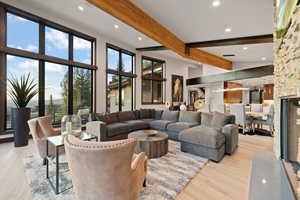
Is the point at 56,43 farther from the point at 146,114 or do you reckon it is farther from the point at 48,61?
the point at 146,114

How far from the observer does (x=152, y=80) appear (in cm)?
808

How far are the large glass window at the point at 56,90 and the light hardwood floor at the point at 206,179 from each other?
59.6 inches

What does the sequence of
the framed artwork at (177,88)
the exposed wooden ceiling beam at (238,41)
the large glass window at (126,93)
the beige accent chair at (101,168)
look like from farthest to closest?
the framed artwork at (177,88) < the large glass window at (126,93) < the exposed wooden ceiling beam at (238,41) < the beige accent chair at (101,168)

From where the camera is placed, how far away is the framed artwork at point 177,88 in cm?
902

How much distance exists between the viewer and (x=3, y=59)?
3652mm

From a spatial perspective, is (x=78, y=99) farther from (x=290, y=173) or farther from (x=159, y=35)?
(x=290, y=173)

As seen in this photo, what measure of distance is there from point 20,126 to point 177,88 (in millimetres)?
7764

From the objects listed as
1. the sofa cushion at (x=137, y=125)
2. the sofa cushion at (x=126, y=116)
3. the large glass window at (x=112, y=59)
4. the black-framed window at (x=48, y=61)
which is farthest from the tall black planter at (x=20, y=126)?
the large glass window at (x=112, y=59)

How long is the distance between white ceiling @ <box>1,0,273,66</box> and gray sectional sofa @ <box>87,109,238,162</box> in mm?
2492

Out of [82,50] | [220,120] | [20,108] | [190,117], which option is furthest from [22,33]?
[220,120]

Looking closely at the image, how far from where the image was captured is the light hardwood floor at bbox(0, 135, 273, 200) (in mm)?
1864

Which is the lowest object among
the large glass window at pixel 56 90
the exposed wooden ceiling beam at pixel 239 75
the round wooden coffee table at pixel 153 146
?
the round wooden coffee table at pixel 153 146

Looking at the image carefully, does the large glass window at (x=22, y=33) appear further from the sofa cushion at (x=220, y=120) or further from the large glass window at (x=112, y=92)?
the sofa cushion at (x=220, y=120)

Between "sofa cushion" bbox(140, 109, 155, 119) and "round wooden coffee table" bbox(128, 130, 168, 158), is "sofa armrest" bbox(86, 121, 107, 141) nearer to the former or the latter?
"round wooden coffee table" bbox(128, 130, 168, 158)
